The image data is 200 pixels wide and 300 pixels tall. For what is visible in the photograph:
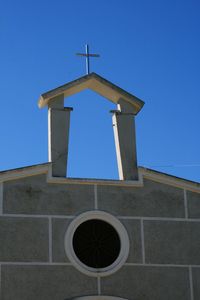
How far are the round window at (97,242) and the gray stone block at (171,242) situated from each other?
63cm

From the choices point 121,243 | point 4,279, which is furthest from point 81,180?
point 4,279

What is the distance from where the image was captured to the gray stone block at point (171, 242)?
18.5m

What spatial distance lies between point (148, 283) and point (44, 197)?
3.19 metres

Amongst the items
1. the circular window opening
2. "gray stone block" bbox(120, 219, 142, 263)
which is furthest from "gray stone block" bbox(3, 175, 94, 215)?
"gray stone block" bbox(120, 219, 142, 263)

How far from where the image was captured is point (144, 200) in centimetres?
1892

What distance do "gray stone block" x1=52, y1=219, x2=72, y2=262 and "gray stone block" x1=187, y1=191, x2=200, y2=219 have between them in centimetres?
318

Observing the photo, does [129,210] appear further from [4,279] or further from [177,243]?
[4,279]

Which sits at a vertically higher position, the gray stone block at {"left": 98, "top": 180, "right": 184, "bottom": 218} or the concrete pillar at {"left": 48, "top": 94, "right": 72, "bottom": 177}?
the concrete pillar at {"left": 48, "top": 94, "right": 72, "bottom": 177}

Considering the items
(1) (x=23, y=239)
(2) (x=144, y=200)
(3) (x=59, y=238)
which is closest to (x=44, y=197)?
(3) (x=59, y=238)

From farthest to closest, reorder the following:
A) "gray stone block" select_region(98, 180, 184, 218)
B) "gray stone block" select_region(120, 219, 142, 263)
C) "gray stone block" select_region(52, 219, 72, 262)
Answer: "gray stone block" select_region(98, 180, 184, 218) → "gray stone block" select_region(120, 219, 142, 263) → "gray stone block" select_region(52, 219, 72, 262)

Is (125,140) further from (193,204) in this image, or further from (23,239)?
(23,239)

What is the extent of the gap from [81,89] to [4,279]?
5346 millimetres

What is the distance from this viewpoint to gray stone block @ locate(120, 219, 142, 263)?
721 inches

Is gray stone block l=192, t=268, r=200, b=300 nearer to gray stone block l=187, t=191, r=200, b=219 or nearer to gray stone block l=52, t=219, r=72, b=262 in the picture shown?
gray stone block l=187, t=191, r=200, b=219
